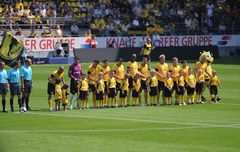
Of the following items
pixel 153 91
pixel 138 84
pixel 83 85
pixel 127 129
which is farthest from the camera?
pixel 138 84

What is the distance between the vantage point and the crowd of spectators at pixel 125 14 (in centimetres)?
5831

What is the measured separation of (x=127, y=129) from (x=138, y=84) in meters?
8.93

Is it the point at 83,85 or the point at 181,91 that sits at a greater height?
the point at 83,85

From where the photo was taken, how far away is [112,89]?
106ft

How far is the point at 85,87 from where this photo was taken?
31.4 meters

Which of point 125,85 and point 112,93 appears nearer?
point 112,93

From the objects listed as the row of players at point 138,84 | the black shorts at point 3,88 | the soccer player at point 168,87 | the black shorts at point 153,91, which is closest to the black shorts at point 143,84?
the row of players at point 138,84

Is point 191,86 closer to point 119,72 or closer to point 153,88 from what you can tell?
point 153,88

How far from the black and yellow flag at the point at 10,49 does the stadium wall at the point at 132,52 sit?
26742mm

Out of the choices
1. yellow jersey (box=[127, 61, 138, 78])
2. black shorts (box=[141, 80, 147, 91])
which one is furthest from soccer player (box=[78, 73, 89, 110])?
black shorts (box=[141, 80, 147, 91])

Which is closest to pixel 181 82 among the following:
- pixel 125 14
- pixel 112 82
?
pixel 112 82

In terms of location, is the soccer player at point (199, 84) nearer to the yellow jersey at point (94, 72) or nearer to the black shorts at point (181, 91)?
the black shorts at point (181, 91)

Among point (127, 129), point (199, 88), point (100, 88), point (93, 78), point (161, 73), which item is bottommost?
point (127, 129)

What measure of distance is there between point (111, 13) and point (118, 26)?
1454 millimetres
